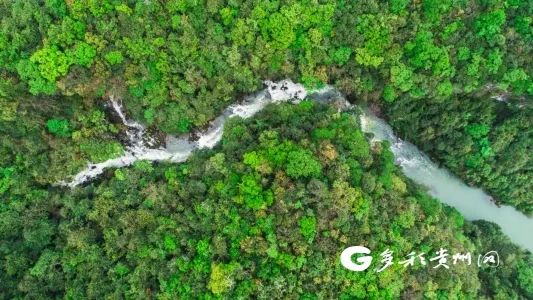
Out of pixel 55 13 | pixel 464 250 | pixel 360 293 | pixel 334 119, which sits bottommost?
pixel 464 250

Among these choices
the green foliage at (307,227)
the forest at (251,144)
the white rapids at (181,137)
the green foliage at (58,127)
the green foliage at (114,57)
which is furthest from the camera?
the white rapids at (181,137)

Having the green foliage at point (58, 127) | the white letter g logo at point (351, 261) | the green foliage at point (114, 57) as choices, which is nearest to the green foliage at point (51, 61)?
the green foliage at point (114, 57)

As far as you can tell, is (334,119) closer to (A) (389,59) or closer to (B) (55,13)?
(A) (389,59)

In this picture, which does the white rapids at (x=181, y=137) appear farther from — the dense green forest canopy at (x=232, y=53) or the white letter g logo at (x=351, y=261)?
the white letter g logo at (x=351, y=261)

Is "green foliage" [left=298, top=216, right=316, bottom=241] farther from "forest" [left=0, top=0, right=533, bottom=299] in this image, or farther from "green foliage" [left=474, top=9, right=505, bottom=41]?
"green foliage" [left=474, top=9, right=505, bottom=41]

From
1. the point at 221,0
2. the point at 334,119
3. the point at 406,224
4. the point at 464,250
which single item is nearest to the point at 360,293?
the point at 406,224

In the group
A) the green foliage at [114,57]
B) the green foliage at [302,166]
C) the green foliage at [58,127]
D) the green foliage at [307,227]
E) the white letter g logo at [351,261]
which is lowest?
the white letter g logo at [351,261]
